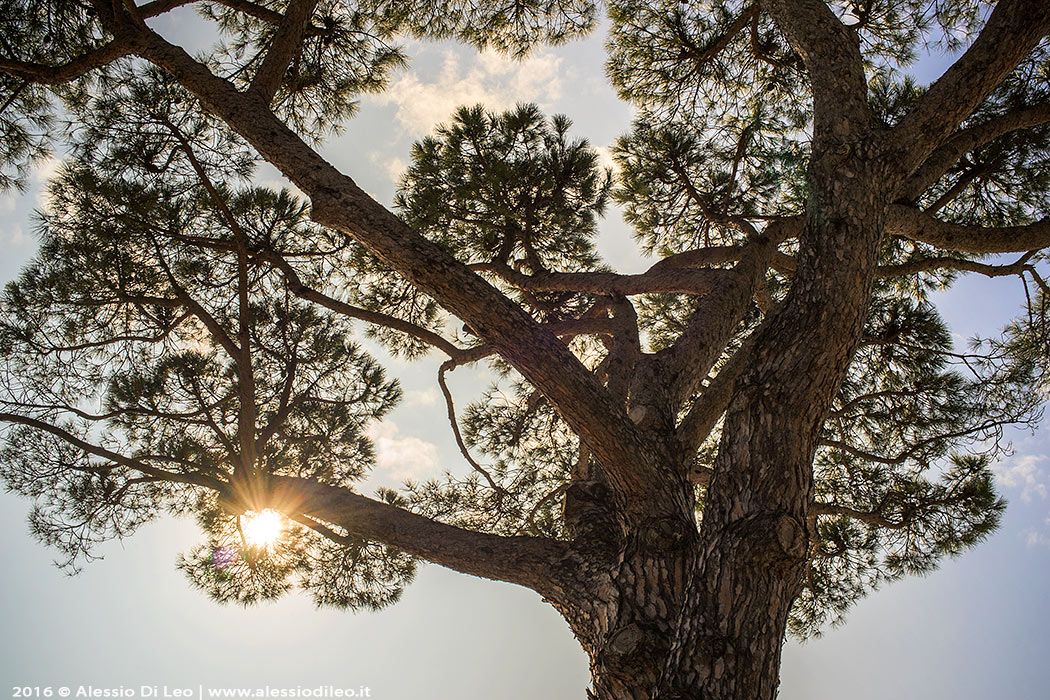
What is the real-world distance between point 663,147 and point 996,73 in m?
1.65

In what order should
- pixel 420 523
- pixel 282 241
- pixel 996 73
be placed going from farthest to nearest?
pixel 282 241, pixel 420 523, pixel 996 73

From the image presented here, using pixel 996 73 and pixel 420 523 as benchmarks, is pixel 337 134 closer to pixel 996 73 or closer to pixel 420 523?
pixel 420 523

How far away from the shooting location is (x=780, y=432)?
1.31 meters

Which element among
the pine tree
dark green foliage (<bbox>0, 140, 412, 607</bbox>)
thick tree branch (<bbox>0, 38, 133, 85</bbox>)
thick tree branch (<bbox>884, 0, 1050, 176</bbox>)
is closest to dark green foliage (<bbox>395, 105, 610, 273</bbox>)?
the pine tree

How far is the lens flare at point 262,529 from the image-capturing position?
2611 mm

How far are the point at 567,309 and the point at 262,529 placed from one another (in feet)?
5.50

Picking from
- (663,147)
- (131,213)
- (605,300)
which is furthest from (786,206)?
(131,213)

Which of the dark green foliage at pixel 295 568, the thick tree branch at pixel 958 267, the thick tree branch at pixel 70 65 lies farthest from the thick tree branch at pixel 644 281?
the thick tree branch at pixel 70 65

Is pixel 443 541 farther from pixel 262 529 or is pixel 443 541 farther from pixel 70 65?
pixel 70 65

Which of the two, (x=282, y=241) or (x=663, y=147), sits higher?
(x=663, y=147)

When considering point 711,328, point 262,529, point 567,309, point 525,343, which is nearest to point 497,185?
point 567,309

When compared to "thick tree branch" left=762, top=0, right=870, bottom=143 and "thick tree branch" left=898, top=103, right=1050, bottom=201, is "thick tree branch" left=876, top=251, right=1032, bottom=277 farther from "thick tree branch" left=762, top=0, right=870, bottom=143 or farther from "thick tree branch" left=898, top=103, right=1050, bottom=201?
"thick tree branch" left=762, top=0, right=870, bottom=143

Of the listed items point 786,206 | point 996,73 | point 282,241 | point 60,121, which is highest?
point 786,206

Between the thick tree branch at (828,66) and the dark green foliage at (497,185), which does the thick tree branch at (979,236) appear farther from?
the dark green foliage at (497,185)
